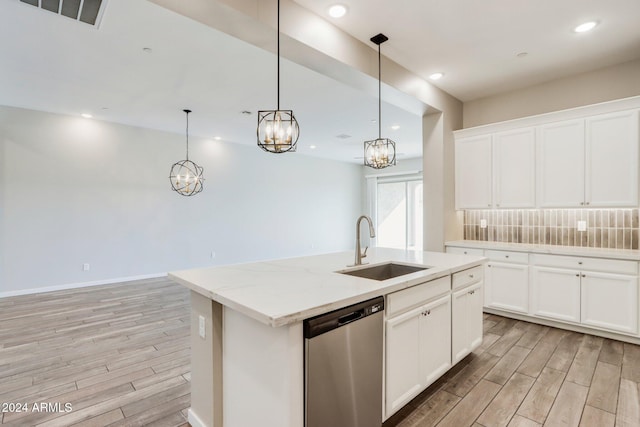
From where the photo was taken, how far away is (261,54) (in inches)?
123

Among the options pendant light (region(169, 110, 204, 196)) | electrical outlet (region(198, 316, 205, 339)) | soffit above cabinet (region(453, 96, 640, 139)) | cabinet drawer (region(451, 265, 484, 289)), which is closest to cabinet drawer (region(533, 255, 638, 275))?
cabinet drawer (region(451, 265, 484, 289))

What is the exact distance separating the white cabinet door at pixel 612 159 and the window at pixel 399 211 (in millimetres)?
5543

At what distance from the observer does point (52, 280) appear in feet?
17.0

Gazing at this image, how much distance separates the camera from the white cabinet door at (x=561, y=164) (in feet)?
11.3

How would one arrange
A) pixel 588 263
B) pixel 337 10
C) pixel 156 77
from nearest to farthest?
pixel 337 10 → pixel 588 263 → pixel 156 77

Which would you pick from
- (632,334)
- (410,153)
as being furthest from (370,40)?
(410,153)

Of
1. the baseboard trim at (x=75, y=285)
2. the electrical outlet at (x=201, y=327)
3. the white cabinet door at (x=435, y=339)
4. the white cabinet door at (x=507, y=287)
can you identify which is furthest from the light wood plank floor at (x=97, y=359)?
the white cabinet door at (x=507, y=287)

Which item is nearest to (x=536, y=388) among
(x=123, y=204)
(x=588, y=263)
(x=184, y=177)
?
(x=588, y=263)

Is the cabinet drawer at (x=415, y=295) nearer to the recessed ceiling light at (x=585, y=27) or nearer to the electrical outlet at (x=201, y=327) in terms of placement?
the electrical outlet at (x=201, y=327)

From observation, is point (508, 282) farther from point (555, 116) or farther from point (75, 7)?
point (75, 7)

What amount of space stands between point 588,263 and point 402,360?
8.62ft

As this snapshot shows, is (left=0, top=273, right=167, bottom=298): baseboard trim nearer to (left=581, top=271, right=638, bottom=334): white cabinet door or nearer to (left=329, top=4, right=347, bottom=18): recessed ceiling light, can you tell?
(left=329, top=4, right=347, bottom=18): recessed ceiling light

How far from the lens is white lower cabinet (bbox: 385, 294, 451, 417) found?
6.06ft

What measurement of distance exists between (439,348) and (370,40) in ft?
8.71
